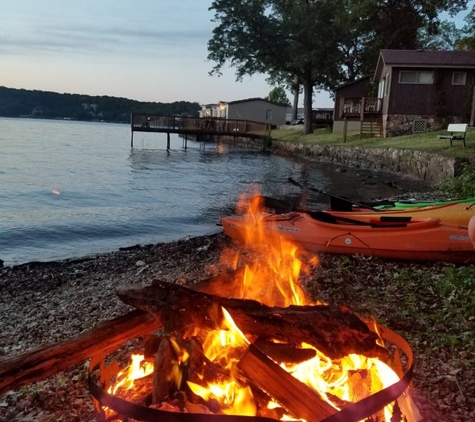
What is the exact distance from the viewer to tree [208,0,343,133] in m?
43.2

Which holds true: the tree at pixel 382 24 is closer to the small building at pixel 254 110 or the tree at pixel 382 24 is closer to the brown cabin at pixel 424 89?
the brown cabin at pixel 424 89

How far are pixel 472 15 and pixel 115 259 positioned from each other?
161 ft

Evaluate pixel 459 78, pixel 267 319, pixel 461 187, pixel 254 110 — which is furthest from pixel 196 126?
pixel 267 319

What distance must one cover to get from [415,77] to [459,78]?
10.1ft

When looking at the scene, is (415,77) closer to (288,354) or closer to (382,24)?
(382,24)

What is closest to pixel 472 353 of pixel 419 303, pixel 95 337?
pixel 419 303

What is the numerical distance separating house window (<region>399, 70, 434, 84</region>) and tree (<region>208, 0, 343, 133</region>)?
9858 millimetres

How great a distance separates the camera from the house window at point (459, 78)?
3484cm

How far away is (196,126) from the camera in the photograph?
48.4 metres

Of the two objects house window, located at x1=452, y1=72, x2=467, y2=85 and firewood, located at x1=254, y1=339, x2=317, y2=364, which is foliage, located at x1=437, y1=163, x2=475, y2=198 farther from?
house window, located at x1=452, y1=72, x2=467, y2=85

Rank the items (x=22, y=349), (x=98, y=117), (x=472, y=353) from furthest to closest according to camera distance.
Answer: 1. (x=98, y=117)
2. (x=22, y=349)
3. (x=472, y=353)

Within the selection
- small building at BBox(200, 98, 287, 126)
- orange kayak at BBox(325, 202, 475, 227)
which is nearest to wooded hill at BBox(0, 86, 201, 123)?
small building at BBox(200, 98, 287, 126)

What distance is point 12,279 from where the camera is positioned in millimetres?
8961

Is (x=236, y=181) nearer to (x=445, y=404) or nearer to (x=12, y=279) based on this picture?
(x=12, y=279)
